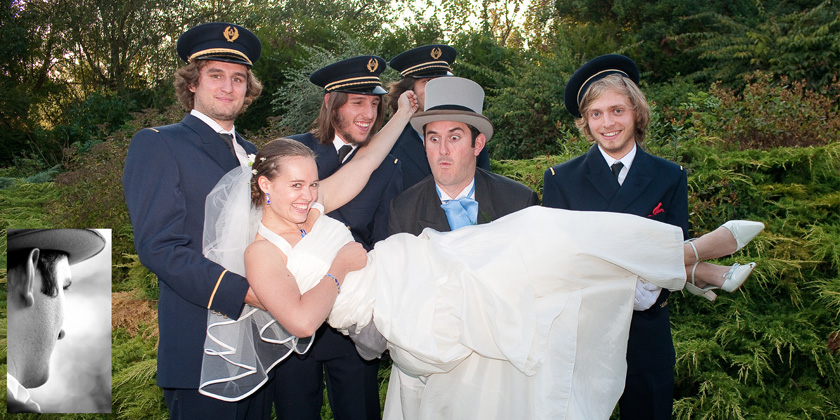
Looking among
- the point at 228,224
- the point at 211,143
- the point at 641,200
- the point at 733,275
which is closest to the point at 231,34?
the point at 211,143

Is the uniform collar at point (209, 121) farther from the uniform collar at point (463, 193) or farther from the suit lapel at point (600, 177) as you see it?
the suit lapel at point (600, 177)

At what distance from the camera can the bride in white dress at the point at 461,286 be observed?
2.33 metres

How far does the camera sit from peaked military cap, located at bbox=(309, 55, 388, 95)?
3312 mm

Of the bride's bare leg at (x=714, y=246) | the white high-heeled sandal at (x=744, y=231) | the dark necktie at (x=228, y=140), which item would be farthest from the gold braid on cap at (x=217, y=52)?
the white high-heeled sandal at (x=744, y=231)

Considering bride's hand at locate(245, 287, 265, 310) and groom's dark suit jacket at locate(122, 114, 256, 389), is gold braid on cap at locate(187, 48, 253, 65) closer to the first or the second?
groom's dark suit jacket at locate(122, 114, 256, 389)

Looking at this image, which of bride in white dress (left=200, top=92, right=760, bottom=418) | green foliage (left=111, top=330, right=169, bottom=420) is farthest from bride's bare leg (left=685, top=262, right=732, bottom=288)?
green foliage (left=111, top=330, right=169, bottom=420)

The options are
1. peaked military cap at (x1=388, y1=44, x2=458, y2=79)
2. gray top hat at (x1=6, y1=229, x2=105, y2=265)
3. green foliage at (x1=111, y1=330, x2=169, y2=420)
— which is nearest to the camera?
peaked military cap at (x1=388, y1=44, x2=458, y2=79)

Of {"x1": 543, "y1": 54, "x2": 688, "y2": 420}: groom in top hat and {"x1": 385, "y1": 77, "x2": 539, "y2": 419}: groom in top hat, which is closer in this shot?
{"x1": 543, "y1": 54, "x2": 688, "y2": 420}: groom in top hat

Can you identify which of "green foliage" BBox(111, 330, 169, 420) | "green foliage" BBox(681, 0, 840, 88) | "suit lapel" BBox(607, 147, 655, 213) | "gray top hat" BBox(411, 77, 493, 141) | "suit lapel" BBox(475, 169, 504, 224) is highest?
"green foliage" BBox(681, 0, 840, 88)

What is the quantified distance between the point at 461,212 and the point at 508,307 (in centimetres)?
78

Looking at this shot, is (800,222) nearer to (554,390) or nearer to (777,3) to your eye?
(554,390)

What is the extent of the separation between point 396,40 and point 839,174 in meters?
10.6

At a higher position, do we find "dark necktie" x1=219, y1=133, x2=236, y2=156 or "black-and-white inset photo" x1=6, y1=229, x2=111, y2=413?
"dark necktie" x1=219, y1=133, x2=236, y2=156

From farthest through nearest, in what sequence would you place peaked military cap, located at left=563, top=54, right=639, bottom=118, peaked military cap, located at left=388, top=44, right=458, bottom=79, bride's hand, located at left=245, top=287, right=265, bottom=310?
peaked military cap, located at left=388, top=44, right=458, bottom=79, peaked military cap, located at left=563, top=54, right=639, bottom=118, bride's hand, located at left=245, top=287, right=265, bottom=310
